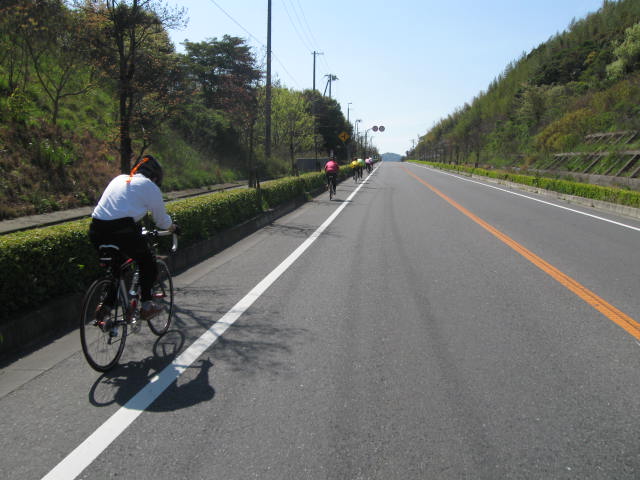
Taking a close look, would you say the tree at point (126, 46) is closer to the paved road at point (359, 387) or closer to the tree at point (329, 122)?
the paved road at point (359, 387)

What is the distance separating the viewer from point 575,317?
5520 mm

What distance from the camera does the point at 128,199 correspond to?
14.3 feet

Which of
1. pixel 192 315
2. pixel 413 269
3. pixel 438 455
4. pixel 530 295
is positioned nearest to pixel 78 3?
pixel 192 315

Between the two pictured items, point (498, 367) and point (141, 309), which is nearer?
point (498, 367)

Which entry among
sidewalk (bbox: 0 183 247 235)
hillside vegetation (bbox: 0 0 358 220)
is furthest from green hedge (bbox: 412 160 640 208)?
sidewalk (bbox: 0 183 247 235)

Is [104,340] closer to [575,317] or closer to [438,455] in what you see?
[438,455]

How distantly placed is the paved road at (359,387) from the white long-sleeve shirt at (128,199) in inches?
49.6

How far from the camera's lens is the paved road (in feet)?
9.53

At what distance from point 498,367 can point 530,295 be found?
2.57 metres

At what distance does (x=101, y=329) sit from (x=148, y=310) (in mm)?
594

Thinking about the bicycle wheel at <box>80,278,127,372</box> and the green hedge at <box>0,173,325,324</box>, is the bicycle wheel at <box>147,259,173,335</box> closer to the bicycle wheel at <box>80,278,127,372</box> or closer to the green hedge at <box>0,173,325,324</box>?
the bicycle wheel at <box>80,278,127,372</box>

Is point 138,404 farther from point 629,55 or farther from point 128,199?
point 629,55

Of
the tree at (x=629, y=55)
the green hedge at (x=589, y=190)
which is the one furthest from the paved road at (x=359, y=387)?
the tree at (x=629, y=55)

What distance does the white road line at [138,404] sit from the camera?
2.85m
